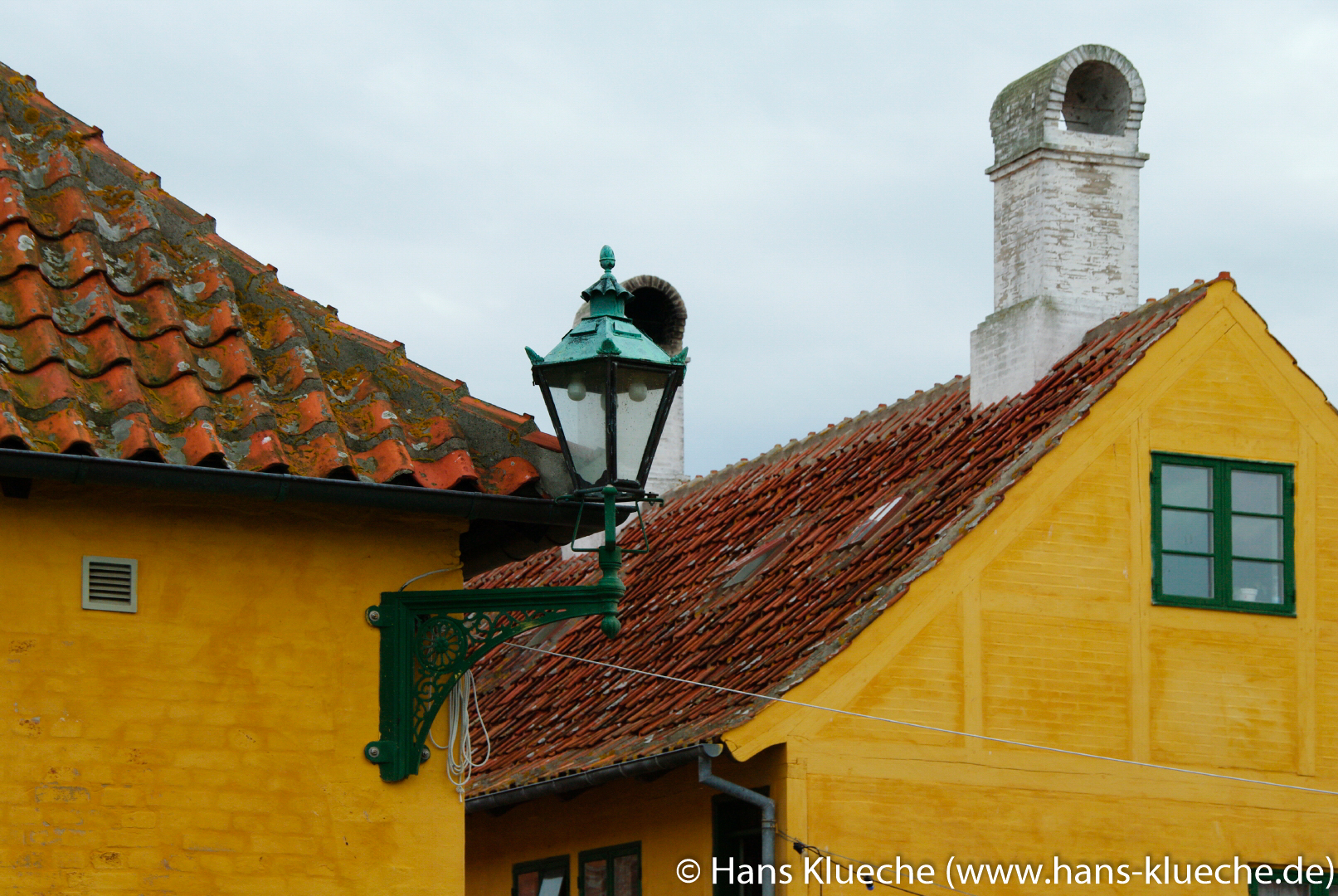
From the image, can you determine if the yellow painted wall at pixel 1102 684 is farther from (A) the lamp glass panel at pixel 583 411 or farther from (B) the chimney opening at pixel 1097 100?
(A) the lamp glass panel at pixel 583 411

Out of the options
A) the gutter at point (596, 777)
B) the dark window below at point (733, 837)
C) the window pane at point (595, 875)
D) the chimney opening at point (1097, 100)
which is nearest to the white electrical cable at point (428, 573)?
the gutter at point (596, 777)

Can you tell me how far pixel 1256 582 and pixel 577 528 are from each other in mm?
6937

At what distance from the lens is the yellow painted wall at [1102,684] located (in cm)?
1241

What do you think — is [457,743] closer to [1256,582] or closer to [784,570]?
[784,570]

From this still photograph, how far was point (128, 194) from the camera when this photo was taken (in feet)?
29.7

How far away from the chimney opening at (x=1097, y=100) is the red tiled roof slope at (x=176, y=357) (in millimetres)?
9094

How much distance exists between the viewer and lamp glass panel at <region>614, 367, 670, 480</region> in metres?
8.00

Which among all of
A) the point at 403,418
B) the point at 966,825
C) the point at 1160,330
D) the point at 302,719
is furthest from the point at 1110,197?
the point at 302,719

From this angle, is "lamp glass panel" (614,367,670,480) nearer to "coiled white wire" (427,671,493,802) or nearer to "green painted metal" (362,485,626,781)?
"green painted metal" (362,485,626,781)

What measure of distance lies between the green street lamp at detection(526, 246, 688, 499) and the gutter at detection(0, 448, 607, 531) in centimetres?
41

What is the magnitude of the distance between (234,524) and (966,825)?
6065 mm

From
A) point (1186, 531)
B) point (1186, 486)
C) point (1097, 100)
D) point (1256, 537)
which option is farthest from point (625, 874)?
point (1097, 100)

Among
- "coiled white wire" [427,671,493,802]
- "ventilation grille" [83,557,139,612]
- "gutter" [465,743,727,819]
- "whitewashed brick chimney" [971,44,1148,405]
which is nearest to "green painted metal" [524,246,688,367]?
"coiled white wire" [427,671,493,802]

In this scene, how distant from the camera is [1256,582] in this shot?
13719 millimetres
